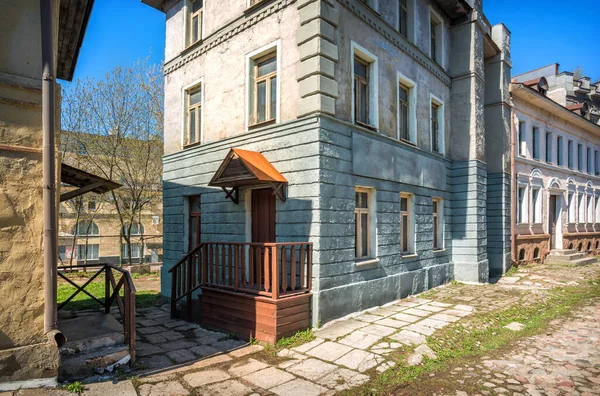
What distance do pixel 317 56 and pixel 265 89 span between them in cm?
183

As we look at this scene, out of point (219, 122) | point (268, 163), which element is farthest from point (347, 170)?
point (219, 122)

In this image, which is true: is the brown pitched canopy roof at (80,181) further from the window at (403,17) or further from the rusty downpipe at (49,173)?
the window at (403,17)

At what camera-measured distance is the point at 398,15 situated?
33.3 feet

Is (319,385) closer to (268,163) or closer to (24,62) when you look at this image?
(268,163)

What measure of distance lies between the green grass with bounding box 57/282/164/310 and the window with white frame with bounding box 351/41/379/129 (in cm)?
761

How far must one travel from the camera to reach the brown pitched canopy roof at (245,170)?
7.25 meters

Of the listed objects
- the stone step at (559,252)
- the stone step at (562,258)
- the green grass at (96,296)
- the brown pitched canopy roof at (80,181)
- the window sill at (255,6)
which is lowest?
the green grass at (96,296)

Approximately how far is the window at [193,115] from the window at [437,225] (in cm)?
760

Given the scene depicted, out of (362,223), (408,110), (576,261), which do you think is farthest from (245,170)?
(576,261)

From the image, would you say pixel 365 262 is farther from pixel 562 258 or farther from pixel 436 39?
pixel 562 258

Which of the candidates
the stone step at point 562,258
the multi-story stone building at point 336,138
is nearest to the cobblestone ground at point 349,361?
the multi-story stone building at point 336,138

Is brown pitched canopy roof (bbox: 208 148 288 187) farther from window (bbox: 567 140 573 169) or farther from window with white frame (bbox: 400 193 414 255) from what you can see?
window (bbox: 567 140 573 169)

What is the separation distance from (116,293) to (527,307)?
9173 millimetres

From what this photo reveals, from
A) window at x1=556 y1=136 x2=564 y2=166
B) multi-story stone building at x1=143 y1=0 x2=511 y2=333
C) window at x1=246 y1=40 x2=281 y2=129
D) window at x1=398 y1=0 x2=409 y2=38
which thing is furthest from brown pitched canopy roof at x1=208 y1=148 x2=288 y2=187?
window at x1=556 y1=136 x2=564 y2=166
